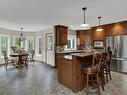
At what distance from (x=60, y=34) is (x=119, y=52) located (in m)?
3.29

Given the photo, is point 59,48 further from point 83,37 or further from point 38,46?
point 38,46

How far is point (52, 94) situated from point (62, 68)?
98 cm

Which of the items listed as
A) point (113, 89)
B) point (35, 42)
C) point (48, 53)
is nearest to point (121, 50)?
point (113, 89)

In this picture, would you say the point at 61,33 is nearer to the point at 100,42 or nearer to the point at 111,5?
the point at 100,42

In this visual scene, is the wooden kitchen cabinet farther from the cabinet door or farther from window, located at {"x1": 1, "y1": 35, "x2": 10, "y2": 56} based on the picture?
window, located at {"x1": 1, "y1": 35, "x2": 10, "y2": 56}

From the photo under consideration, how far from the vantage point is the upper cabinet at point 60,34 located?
22.4ft

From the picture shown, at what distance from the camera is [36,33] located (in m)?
9.80

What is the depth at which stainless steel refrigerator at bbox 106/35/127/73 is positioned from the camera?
214 inches

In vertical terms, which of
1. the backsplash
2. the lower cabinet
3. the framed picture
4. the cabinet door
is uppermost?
the cabinet door

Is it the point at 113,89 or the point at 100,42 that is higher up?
the point at 100,42

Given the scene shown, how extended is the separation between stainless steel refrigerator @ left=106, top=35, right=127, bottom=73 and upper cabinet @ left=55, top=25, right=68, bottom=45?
8.50ft

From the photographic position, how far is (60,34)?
6.86 m

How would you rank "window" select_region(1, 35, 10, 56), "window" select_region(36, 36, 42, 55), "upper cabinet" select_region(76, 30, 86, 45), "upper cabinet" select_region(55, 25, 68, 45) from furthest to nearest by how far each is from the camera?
1. "window" select_region(36, 36, 42, 55)
2. "upper cabinet" select_region(76, 30, 86, 45)
3. "window" select_region(1, 35, 10, 56)
4. "upper cabinet" select_region(55, 25, 68, 45)

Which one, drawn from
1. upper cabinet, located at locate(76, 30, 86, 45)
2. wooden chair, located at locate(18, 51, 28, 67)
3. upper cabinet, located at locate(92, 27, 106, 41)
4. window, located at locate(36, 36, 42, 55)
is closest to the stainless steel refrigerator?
upper cabinet, located at locate(92, 27, 106, 41)
